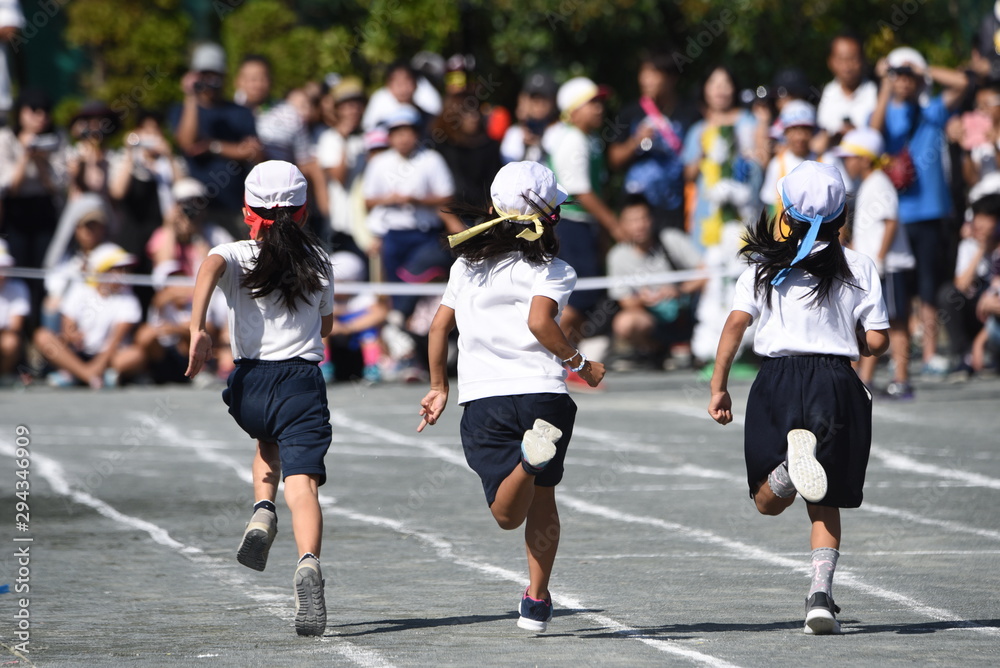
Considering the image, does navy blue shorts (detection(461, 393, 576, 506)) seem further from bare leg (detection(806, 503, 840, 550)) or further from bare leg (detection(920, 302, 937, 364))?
bare leg (detection(920, 302, 937, 364))

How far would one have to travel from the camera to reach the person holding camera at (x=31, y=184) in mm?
15602

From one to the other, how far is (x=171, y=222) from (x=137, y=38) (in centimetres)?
1087

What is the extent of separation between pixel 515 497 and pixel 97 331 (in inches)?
381

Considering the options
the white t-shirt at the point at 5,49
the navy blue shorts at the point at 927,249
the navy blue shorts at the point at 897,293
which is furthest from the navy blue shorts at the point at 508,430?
the white t-shirt at the point at 5,49

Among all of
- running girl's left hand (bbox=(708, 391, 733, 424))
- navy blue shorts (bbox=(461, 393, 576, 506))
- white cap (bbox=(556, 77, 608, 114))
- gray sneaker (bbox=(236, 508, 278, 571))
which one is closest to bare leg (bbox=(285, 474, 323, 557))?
gray sneaker (bbox=(236, 508, 278, 571))

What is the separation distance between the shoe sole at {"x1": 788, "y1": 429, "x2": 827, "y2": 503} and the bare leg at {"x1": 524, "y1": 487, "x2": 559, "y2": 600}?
869 millimetres

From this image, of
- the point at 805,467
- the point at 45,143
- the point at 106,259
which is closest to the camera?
the point at 805,467

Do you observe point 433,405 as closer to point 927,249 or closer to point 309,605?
point 309,605

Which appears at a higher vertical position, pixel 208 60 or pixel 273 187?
pixel 208 60

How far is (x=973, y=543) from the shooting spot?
25.3ft

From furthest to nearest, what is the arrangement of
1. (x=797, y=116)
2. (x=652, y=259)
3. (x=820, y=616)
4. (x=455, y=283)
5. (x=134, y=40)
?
(x=134, y=40) → (x=652, y=259) → (x=797, y=116) → (x=455, y=283) → (x=820, y=616)

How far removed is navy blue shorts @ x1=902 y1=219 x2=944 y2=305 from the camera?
1421 cm

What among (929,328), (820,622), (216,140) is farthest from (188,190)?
(820,622)

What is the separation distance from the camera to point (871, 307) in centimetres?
626
